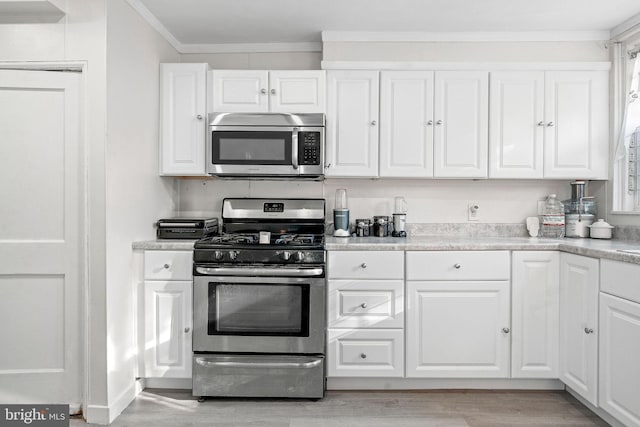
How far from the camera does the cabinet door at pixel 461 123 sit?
290 cm

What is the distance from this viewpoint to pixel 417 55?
298 cm

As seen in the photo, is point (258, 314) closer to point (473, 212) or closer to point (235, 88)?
point (235, 88)

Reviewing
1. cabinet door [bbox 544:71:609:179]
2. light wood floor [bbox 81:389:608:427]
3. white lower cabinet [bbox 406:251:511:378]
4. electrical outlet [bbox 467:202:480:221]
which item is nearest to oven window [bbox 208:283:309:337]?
light wood floor [bbox 81:389:608:427]

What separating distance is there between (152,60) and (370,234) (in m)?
1.90

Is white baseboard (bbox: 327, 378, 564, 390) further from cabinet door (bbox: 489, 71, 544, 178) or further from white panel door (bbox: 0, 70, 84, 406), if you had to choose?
white panel door (bbox: 0, 70, 84, 406)

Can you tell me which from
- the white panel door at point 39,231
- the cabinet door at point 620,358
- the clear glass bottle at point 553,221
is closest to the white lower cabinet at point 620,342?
the cabinet door at point 620,358

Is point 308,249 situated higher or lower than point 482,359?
higher

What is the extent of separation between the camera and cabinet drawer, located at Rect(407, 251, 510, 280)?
8.45ft

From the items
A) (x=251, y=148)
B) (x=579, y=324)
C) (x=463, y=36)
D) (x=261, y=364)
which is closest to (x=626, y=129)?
(x=463, y=36)

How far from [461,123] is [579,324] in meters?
1.43

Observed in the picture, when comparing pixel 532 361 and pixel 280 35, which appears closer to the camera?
pixel 532 361

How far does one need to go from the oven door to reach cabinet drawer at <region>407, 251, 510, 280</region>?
0.59m

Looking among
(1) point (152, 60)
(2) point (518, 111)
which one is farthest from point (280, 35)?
(2) point (518, 111)

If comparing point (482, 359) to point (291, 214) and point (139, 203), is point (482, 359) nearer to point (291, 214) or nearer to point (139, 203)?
point (291, 214)
